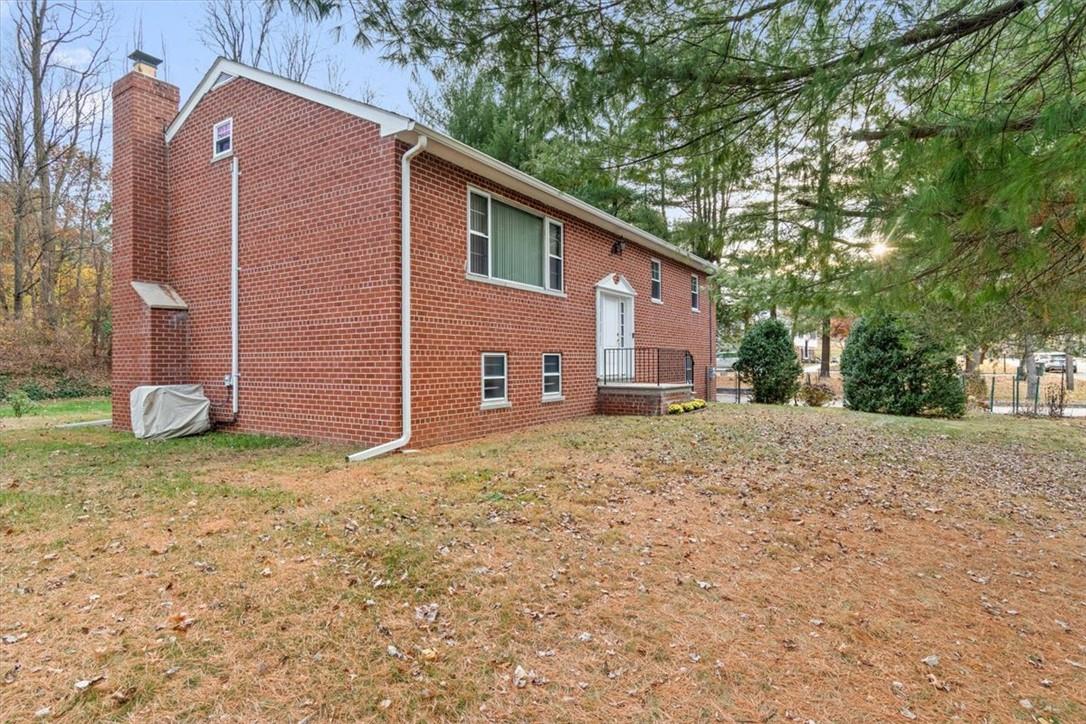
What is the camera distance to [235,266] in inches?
367

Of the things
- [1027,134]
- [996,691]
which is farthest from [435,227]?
[996,691]

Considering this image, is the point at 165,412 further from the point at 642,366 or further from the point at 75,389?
the point at 75,389

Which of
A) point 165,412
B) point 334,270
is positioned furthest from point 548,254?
point 165,412

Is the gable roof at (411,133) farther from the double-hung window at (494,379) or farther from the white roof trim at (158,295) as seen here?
the double-hung window at (494,379)

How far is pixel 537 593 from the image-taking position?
344 centimetres

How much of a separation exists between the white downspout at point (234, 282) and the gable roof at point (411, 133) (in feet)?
5.02

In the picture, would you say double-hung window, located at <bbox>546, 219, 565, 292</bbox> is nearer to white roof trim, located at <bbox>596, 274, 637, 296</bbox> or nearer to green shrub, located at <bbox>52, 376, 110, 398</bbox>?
white roof trim, located at <bbox>596, 274, 637, 296</bbox>

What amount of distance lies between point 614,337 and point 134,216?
31.0 ft

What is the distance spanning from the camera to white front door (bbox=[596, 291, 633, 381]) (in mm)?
12530

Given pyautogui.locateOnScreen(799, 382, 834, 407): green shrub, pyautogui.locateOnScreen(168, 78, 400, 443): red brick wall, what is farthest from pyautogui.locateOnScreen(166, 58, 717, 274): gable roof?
pyautogui.locateOnScreen(799, 382, 834, 407): green shrub

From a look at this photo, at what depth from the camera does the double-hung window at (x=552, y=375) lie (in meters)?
10.8

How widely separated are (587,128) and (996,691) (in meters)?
4.41

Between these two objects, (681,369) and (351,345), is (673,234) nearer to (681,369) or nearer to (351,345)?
(351,345)

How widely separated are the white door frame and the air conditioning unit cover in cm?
748
